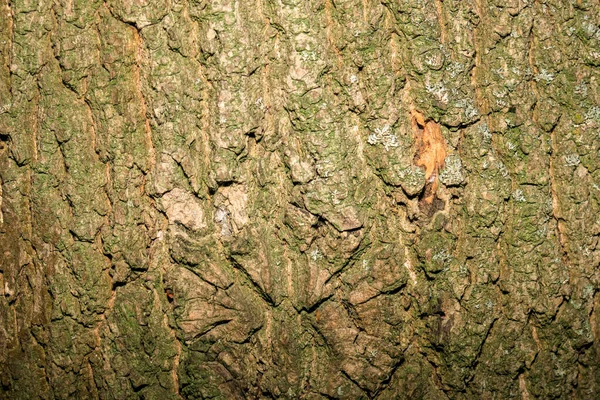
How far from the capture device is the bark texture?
1710mm

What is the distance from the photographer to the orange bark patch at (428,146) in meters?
1.76

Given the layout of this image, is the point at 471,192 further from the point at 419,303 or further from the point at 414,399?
the point at 414,399

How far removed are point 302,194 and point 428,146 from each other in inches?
15.4

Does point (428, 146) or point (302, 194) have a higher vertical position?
point (428, 146)

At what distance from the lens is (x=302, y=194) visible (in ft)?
5.67

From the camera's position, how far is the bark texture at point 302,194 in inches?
67.3

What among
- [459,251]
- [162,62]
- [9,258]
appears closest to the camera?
[162,62]

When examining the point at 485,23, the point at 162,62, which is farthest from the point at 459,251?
the point at 162,62

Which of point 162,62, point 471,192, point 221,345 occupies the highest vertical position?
point 162,62

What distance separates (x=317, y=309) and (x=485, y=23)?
0.96 m

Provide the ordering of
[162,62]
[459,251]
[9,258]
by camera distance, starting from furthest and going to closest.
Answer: [9,258] < [459,251] < [162,62]

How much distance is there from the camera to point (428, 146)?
69.6 inches

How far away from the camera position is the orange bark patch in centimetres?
176

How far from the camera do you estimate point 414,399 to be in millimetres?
1860
